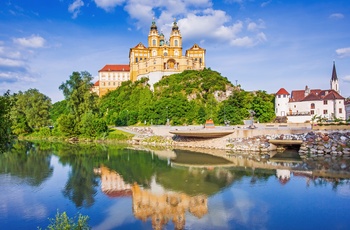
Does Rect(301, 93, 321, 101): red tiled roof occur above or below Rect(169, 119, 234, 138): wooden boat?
above

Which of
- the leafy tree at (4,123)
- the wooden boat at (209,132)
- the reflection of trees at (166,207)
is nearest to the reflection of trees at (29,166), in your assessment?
the reflection of trees at (166,207)

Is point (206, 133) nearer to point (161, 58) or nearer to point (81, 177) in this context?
point (81, 177)

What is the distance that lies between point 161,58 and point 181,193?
215 feet

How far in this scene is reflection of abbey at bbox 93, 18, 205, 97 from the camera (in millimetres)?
82688

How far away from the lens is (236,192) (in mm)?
A: 20562

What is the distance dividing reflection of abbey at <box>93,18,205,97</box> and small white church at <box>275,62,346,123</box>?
32699mm

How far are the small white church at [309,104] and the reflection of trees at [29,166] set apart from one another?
41.4 meters

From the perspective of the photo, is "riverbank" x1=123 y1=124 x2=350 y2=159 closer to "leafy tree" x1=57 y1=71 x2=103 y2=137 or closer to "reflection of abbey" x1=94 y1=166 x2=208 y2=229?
"reflection of abbey" x1=94 y1=166 x2=208 y2=229

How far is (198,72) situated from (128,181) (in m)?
56.9

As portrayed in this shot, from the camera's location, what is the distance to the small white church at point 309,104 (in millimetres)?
52750

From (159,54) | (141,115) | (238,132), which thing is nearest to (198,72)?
(159,54)

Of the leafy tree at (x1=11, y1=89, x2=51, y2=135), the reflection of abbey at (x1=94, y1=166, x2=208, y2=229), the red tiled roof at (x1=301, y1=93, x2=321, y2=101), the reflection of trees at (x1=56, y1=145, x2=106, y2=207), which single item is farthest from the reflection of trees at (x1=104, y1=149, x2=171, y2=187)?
the leafy tree at (x1=11, y1=89, x2=51, y2=135)

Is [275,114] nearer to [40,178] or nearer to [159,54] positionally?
[159,54]

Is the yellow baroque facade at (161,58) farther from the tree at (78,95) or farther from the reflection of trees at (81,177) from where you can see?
the reflection of trees at (81,177)
